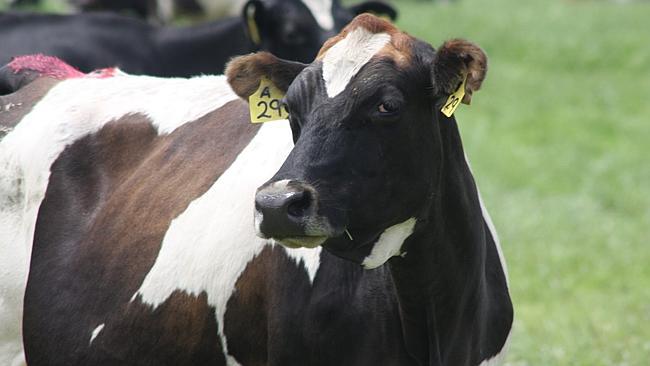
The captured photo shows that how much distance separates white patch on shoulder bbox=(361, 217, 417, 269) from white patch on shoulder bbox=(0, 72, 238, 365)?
128 centimetres

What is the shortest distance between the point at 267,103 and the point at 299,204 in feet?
2.28

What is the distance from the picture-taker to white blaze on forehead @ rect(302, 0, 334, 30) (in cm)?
959

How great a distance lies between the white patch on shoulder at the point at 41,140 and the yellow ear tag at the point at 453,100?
1296 mm

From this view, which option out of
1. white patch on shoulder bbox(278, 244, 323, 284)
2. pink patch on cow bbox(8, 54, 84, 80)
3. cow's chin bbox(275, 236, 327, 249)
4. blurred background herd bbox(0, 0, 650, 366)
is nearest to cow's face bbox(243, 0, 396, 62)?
blurred background herd bbox(0, 0, 650, 366)

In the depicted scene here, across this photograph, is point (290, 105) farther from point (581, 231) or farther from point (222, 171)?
point (581, 231)

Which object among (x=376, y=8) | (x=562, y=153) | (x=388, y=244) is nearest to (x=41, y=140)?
(x=388, y=244)

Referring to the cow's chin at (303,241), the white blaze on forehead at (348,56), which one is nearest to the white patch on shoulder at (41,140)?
the white blaze on forehead at (348,56)

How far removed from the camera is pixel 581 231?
11.2 meters

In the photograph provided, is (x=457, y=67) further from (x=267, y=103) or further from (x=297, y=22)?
(x=297, y=22)

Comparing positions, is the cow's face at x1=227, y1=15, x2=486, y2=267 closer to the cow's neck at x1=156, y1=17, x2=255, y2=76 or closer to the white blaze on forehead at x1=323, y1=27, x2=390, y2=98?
the white blaze on forehead at x1=323, y1=27, x2=390, y2=98

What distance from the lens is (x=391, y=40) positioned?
4.14m

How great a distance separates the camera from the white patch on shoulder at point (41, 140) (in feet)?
17.0

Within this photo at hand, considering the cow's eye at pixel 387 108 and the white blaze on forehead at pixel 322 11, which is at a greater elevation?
the cow's eye at pixel 387 108

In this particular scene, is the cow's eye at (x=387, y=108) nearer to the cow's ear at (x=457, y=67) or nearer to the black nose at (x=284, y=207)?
the cow's ear at (x=457, y=67)
